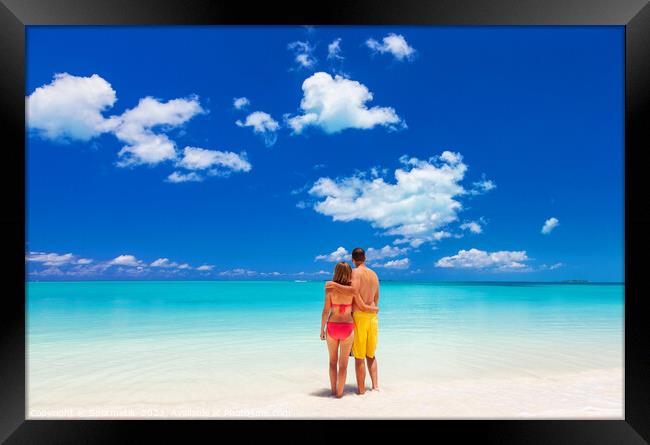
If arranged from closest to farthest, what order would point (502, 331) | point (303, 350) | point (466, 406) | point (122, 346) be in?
point (466, 406) → point (303, 350) → point (122, 346) → point (502, 331)

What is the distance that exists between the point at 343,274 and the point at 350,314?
0.45 meters

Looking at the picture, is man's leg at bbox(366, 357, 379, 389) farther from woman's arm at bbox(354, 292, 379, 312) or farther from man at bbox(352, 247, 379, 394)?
woman's arm at bbox(354, 292, 379, 312)

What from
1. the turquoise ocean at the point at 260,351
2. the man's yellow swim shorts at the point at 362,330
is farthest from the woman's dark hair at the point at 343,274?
the turquoise ocean at the point at 260,351

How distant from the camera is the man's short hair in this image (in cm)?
477

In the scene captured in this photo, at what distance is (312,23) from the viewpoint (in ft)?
11.9

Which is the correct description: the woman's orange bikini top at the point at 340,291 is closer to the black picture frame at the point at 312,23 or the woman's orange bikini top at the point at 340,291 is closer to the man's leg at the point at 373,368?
the man's leg at the point at 373,368

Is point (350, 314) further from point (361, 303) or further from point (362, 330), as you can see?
point (362, 330)

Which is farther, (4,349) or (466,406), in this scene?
(466,406)

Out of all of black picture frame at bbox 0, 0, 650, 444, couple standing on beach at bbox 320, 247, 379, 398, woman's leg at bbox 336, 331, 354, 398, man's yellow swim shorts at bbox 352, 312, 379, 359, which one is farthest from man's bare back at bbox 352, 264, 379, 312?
black picture frame at bbox 0, 0, 650, 444

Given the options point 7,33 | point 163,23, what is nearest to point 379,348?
point 163,23

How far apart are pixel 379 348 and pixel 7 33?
24.6 ft

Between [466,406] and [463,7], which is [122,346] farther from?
[463,7]

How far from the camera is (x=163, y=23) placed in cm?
364

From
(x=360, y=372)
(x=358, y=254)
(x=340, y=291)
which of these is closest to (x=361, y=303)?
(x=340, y=291)
